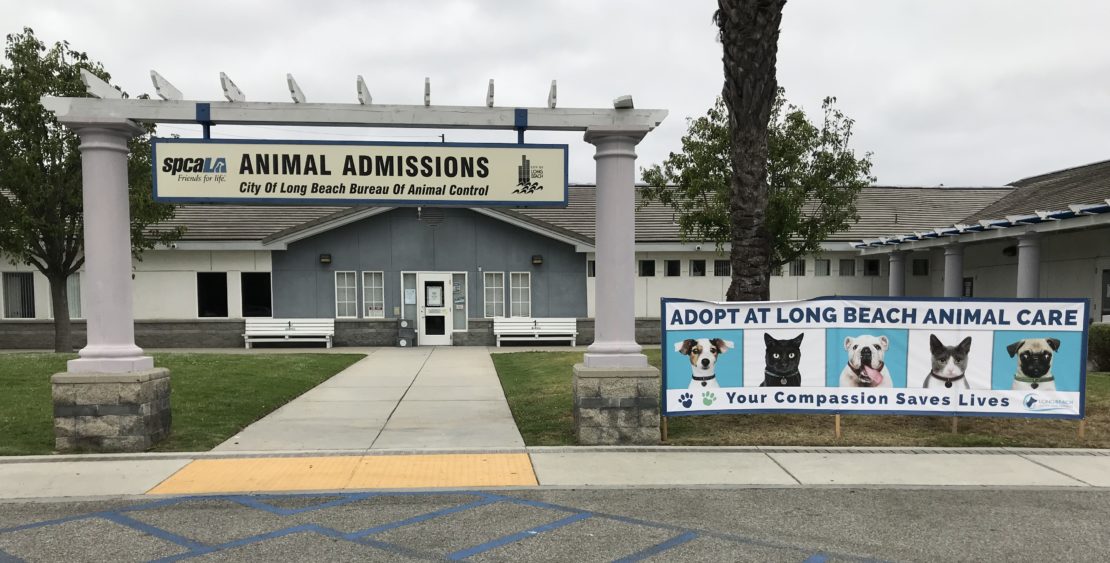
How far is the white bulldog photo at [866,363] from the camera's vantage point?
295 inches

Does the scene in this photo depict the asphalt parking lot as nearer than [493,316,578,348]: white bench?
Yes

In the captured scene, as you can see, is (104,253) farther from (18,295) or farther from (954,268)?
(954,268)

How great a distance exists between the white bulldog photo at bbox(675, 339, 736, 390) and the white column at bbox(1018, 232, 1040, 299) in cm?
1284

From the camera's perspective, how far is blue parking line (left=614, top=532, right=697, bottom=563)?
434cm

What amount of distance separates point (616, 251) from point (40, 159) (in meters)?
14.3

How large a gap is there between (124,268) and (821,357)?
762cm

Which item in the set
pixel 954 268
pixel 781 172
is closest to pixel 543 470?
pixel 781 172

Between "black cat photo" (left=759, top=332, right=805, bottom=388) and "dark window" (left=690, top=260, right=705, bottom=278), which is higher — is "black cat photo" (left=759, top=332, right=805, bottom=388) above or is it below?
below

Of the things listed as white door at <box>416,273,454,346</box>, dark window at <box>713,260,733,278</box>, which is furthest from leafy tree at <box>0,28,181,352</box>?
dark window at <box>713,260,733,278</box>

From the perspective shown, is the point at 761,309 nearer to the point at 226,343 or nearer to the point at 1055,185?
the point at 226,343

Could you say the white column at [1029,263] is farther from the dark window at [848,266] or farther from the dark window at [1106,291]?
the dark window at [848,266]

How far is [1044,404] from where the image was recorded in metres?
7.44

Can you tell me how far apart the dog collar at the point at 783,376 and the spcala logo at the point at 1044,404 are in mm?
2525

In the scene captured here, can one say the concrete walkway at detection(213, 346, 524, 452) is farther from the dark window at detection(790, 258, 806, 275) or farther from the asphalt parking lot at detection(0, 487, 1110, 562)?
the dark window at detection(790, 258, 806, 275)
